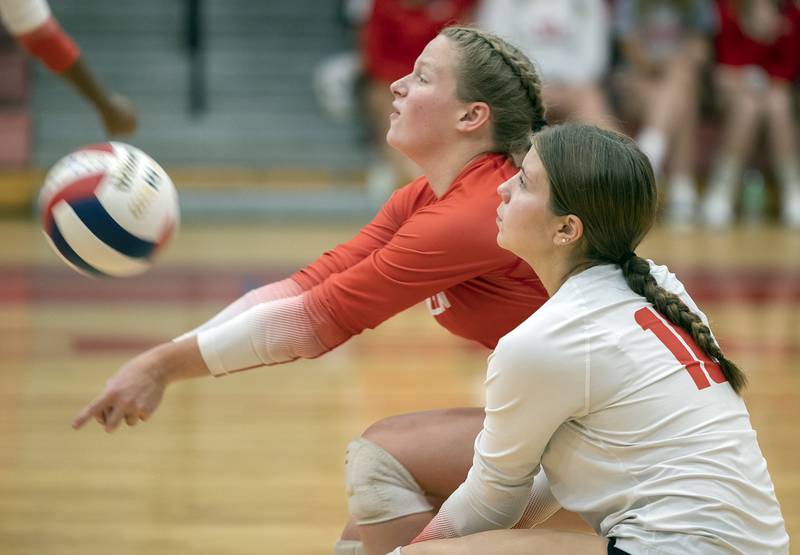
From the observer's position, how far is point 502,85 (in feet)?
7.25

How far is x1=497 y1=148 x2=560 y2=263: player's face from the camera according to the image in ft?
6.18

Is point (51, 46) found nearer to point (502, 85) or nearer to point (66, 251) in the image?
point (66, 251)

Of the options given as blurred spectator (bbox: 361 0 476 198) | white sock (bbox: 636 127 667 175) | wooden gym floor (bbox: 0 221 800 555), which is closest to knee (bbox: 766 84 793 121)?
white sock (bbox: 636 127 667 175)

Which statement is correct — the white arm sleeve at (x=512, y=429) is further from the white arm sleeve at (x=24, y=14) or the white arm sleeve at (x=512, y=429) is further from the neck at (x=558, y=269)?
the white arm sleeve at (x=24, y=14)

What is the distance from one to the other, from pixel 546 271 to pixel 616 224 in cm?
14

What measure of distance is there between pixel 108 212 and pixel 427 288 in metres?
0.64

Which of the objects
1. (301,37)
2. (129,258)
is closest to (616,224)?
(129,258)

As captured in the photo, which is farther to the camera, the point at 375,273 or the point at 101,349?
the point at 101,349

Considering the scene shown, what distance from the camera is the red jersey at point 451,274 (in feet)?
6.96

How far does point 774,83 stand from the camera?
816cm

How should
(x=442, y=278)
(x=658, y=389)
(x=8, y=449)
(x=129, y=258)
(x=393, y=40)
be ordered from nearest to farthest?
(x=658, y=389) < (x=442, y=278) < (x=129, y=258) < (x=8, y=449) < (x=393, y=40)

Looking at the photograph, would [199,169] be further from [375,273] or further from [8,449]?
[375,273]

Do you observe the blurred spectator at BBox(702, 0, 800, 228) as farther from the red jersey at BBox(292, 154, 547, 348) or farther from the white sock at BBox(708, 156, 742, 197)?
the red jersey at BBox(292, 154, 547, 348)

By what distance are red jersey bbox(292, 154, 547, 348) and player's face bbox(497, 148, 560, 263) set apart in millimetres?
183
